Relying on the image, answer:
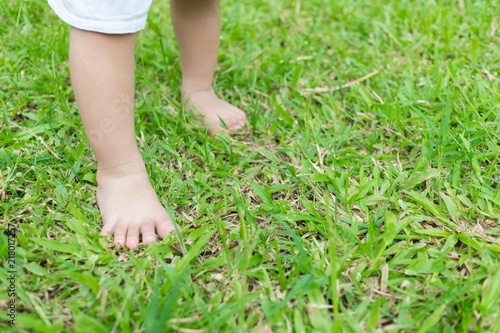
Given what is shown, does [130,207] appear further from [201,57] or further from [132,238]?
[201,57]

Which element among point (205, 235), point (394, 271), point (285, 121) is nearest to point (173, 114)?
point (285, 121)

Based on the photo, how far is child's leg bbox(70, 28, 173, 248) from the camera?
3.59ft

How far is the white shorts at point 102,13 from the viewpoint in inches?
40.3

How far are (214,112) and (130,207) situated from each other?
562mm

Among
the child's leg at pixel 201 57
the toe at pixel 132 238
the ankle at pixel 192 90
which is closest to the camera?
the toe at pixel 132 238

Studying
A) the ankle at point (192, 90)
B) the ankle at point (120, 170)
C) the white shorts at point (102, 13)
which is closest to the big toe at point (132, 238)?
the ankle at point (120, 170)

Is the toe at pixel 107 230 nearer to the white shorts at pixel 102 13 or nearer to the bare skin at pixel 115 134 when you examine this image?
the bare skin at pixel 115 134

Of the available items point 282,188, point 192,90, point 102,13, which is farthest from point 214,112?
point 102,13

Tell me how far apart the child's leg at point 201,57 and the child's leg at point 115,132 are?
1.29ft

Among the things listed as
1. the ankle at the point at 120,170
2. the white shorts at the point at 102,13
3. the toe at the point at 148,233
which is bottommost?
the toe at the point at 148,233

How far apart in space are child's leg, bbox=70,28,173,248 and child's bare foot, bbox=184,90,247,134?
0.41 meters

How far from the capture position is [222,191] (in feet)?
4.45

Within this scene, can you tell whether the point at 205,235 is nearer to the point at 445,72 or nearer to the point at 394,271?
the point at 394,271

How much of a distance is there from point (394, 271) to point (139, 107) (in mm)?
1003
